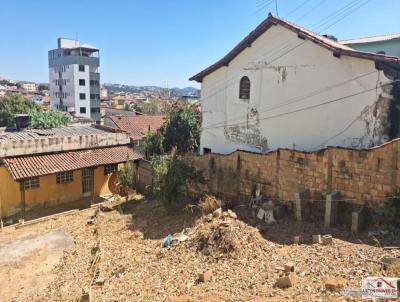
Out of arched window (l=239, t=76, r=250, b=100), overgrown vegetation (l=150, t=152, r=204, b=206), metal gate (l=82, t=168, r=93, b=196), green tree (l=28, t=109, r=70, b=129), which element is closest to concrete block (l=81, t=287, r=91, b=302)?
overgrown vegetation (l=150, t=152, r=204, b=206)

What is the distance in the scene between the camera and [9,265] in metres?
11.4

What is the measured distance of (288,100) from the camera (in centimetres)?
1431

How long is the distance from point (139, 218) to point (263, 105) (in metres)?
7.34

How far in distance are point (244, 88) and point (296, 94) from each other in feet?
9.92

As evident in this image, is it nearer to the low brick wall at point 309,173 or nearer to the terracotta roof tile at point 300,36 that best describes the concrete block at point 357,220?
the low brick wall at point 309,173

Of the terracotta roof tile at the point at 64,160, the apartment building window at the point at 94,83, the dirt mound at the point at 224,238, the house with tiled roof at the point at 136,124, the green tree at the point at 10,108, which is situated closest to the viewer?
the dirt mound at the point at 224,238

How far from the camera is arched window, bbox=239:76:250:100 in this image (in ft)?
52.8

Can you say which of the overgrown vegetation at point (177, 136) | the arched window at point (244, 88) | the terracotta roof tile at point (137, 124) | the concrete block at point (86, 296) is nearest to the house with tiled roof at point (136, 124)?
the terracotta roof tile at point (137, 124)

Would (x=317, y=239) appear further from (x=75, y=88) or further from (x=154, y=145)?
(x=75, y=88)

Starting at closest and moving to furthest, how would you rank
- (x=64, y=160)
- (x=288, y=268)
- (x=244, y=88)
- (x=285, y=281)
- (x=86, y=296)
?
(x=285, y=281)
(x=288, y=268)
(x=86, y=296)
(x=244, y=88)
(x=64, y=160)

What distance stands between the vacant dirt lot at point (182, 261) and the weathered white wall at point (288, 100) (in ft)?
14.0

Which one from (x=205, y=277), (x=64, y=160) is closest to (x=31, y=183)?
(x=64, y=160)

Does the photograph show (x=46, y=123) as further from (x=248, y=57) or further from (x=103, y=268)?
(x=103, y=268)

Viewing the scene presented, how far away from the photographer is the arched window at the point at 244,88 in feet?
52.8
